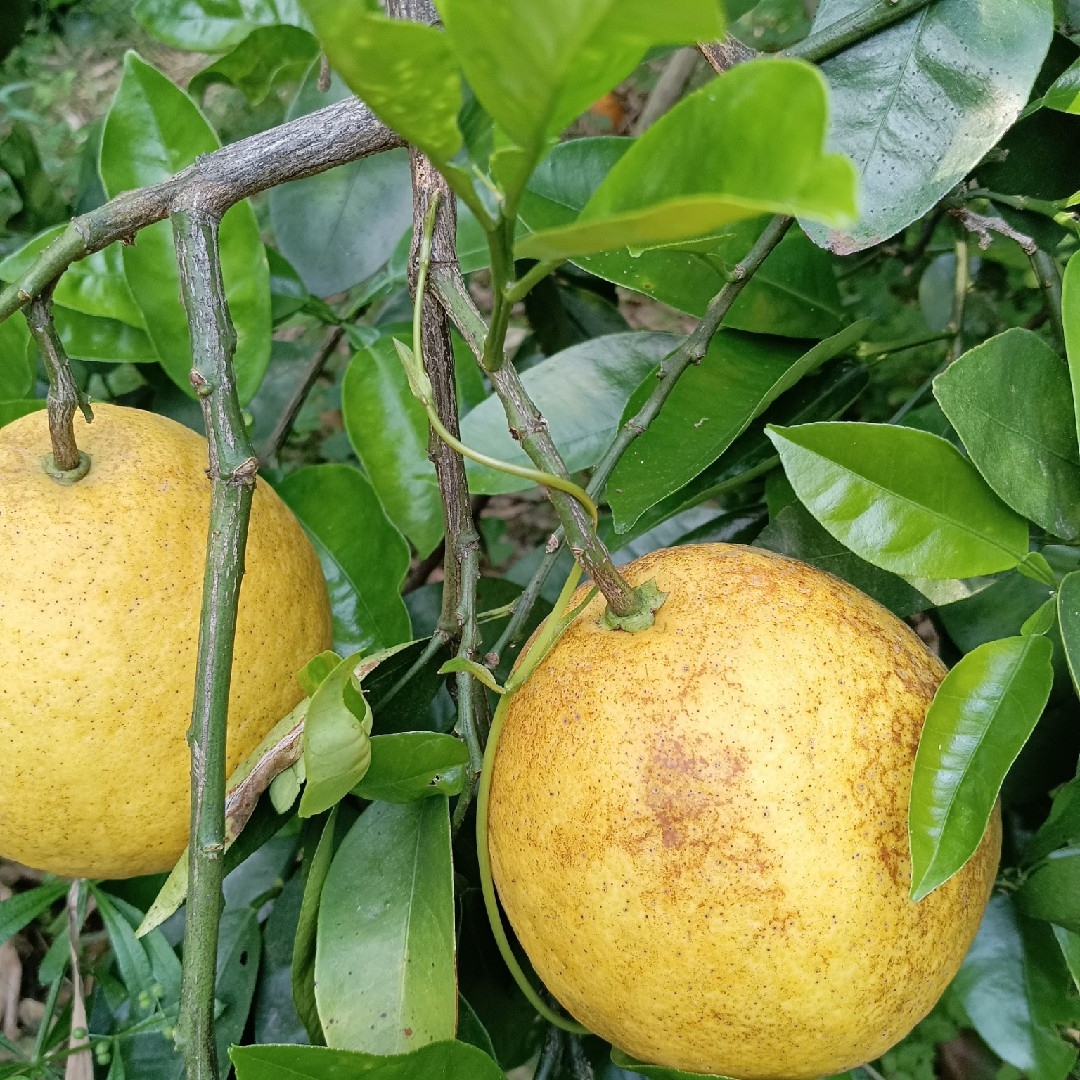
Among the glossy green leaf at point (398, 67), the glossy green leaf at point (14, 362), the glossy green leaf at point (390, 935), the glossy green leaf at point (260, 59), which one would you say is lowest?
the glossy green leaf at point (390, 935)

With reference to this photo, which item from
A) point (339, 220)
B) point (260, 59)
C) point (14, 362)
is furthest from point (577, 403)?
point (260, 59)

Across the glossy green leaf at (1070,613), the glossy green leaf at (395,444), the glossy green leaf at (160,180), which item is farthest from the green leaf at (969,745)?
the glossy green leaf at (160,180)

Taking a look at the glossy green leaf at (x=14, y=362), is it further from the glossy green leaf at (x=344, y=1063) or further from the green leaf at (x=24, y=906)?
the glossy green leaf at (x=344, y=1063)

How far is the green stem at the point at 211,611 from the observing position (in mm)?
516

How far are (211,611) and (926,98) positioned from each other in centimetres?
51

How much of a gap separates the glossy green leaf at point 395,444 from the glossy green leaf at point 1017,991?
20.4 inches

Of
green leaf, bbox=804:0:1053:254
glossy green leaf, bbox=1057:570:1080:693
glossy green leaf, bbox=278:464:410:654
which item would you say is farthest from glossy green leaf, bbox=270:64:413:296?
glossy green leaf, bbox=1057:570:1080:693

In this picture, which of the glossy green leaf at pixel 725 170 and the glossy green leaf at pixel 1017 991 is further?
the glossy green leaf at pixel 1017 991

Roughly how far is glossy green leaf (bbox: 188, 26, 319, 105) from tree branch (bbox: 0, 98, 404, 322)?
1.53 ft

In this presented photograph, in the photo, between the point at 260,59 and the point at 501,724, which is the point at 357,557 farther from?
the point at 260,59

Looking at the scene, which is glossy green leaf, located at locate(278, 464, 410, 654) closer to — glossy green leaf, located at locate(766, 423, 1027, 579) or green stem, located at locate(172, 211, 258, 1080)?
green stem, located at locate(172, 211, 258, 1080)

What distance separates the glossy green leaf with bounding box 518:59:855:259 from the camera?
285 mm

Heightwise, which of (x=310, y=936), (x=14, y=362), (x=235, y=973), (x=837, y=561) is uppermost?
(x=14, y=362)

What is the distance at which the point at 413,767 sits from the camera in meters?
0.60
